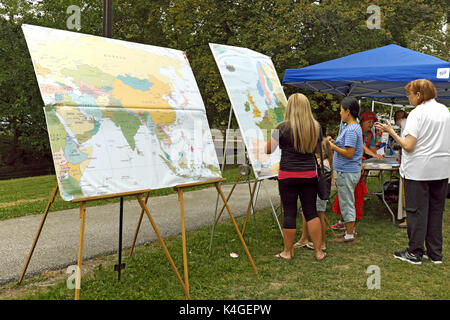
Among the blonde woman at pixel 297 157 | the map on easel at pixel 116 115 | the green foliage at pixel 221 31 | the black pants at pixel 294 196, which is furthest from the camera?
the green foliage at pixel 221 31

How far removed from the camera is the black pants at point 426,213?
3.85 metres

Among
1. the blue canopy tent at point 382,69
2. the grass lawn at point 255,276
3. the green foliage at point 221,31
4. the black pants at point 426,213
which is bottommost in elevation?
the grass lawn at point 255,276

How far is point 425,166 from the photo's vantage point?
3775 mm

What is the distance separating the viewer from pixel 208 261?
4012mm

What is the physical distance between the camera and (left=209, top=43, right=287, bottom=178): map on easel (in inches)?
157

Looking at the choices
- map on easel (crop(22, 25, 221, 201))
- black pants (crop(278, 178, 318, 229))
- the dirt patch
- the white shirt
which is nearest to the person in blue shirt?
the white shirt

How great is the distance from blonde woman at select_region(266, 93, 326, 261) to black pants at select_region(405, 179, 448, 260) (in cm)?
100

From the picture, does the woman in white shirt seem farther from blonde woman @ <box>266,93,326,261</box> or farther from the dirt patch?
the dirt patch

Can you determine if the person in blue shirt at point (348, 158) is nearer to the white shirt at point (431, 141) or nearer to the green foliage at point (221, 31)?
the white shirt at point (431, 141)

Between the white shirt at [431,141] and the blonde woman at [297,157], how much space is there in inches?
40.2

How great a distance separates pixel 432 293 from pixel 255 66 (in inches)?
122

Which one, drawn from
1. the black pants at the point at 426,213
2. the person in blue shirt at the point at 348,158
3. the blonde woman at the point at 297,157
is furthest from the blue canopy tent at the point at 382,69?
the blonde woman at the point at 297,157

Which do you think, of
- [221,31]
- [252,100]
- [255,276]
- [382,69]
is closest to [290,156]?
[252,100]
